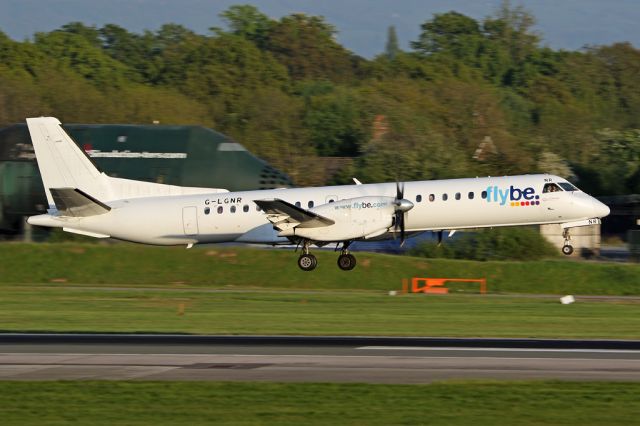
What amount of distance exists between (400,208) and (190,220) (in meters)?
7.26

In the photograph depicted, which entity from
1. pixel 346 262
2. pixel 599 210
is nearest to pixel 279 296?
pixel 346 262

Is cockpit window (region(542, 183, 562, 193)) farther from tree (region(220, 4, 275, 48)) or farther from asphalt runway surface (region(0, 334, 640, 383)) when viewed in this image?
tree (region(220, 4, 275, 48))

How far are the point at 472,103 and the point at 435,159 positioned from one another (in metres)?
27.7

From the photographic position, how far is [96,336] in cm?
2788

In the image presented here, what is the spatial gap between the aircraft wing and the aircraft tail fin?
656 centimetres

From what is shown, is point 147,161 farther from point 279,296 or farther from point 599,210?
point 599,210

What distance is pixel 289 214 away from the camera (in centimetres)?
3228

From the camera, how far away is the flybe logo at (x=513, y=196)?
3319cm

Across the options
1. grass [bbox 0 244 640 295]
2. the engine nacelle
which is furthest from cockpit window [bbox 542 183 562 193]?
grass [bbox 0 244 640 295]

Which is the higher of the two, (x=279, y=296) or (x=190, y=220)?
(x=190, y=220)

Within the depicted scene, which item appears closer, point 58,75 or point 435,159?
point 435,159

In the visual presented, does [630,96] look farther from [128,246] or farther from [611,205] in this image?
[128,246]

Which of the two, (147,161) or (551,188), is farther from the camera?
(147,161)

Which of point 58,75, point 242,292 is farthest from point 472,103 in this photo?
point 242,292
